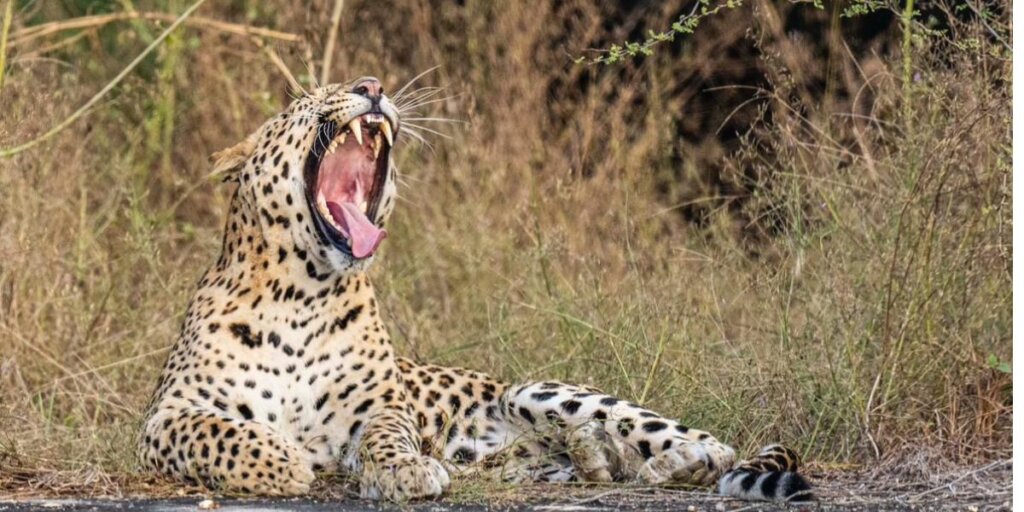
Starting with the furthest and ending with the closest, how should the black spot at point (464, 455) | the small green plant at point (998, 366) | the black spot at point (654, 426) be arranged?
the small green plant at point (998, 366) → the black spot at point (464, 455) → the black spot at point (654, 426)

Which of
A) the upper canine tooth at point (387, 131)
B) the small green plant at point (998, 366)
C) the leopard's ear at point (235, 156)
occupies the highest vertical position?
the upper canine tooth at point (387, 131)

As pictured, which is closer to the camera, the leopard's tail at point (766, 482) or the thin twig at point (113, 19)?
the leopard's tail at point (766, 482)

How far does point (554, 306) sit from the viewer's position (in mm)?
7570

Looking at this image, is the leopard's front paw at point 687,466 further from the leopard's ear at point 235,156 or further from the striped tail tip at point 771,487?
the leopard's ear at point 235,156

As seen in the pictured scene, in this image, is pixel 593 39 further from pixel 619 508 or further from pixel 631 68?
pixel 619 508

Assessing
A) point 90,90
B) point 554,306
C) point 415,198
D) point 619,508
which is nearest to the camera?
point 619,508

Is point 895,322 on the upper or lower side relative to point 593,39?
lower

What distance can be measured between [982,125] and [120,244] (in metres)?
4.11

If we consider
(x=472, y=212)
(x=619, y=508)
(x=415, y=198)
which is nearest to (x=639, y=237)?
(x=472, y=212)

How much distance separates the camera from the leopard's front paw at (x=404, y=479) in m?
5.45

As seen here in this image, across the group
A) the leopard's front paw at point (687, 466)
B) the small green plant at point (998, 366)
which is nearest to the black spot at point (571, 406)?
the leopard's front paw at point (687, 466)

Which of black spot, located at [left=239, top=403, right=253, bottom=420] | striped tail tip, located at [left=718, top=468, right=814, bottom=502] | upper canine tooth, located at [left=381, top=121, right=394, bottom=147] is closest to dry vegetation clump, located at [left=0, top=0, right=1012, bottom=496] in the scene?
black spot, located at [left=239, top=403, right=253, bottom=420]

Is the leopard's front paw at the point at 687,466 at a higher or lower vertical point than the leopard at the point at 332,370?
lower

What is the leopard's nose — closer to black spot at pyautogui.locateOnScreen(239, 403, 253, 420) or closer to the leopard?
the leopard
